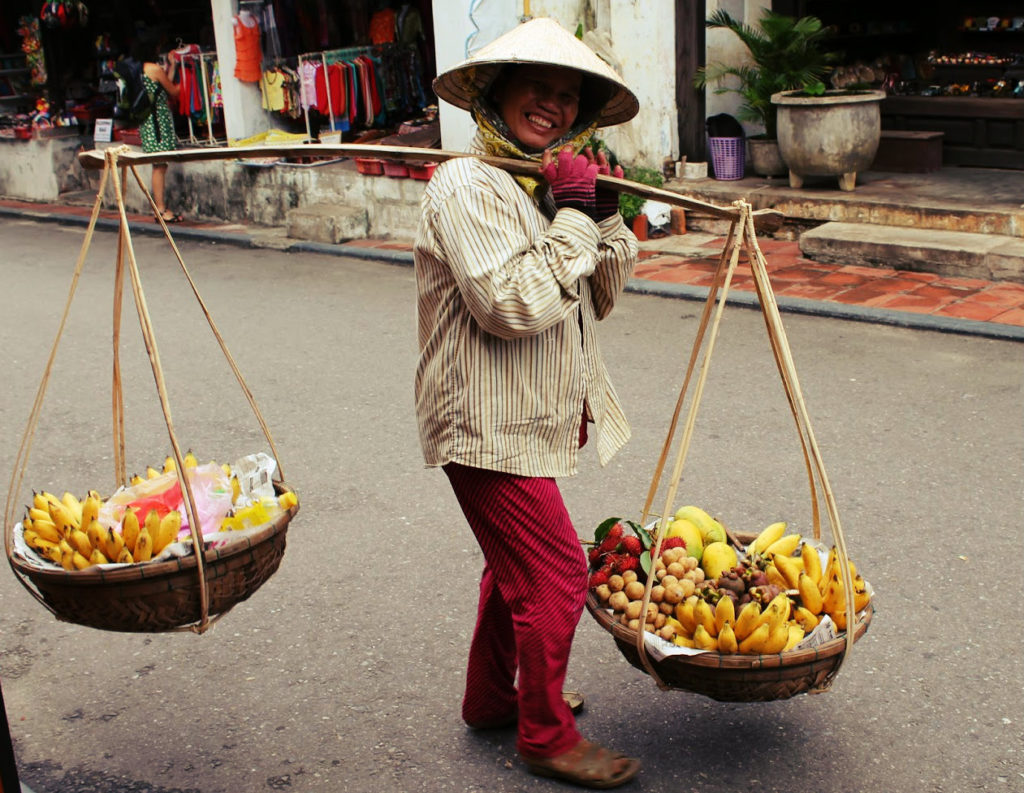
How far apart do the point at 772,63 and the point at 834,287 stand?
97.8 inches

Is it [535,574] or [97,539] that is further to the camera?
[97,539]

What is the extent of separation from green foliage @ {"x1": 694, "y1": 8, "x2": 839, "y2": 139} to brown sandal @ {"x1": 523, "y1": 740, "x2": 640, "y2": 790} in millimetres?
6824

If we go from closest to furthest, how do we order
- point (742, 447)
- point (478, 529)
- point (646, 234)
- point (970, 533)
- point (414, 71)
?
point (478, 529) < point (970, 533) < point (742, 447) < point (646, 234) < point (414, 71)

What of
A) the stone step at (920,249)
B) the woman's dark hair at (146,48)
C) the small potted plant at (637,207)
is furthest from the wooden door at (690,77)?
the woman's dark hair at (146,48)

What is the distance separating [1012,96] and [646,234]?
3.38 metres

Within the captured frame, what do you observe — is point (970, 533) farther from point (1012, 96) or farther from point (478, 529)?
point (1012, 96)

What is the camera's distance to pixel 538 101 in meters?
2.56

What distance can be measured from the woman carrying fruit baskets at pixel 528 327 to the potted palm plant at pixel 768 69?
21.2 feet

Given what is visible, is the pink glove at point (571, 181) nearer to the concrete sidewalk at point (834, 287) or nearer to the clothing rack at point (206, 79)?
the concrete sidewalk at point (834, 287)

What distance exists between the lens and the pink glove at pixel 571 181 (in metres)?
2.45

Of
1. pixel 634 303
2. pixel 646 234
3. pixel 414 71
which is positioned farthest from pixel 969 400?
pixel 414 71

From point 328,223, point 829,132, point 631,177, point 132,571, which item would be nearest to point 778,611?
point 132,571

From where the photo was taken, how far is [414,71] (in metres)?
11.5

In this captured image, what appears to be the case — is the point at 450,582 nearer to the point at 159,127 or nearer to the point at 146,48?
the point at 159,127
